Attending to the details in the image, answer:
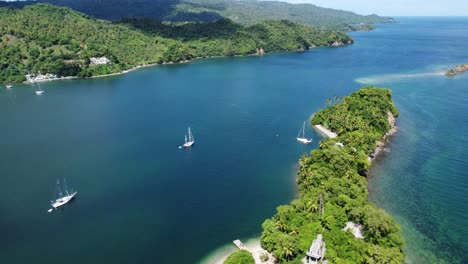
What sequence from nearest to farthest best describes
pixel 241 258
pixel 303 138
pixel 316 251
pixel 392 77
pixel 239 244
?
pixel 241 258 → pixel 316 251 → pixel 239 244 → pixel 303 138 → pixel 392 77

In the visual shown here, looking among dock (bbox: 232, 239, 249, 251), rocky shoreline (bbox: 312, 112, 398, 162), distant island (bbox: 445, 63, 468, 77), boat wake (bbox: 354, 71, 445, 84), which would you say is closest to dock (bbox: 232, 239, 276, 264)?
dock (bbox: 232, 239, 249, 251)

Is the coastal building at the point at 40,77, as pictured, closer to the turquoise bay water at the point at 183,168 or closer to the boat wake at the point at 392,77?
the turquoise bay water at the point at 183,168

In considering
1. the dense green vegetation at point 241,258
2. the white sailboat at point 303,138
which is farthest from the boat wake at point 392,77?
the dense green vegetation at point 241,258

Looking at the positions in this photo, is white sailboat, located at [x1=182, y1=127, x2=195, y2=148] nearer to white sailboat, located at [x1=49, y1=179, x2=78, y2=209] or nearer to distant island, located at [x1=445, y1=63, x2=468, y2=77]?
white sailboat, located at [x1=49, y1=179, x2=78, y2=209]

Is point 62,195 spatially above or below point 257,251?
above

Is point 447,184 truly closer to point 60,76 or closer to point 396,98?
point 396,98

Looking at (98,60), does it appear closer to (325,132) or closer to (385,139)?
(325,132)

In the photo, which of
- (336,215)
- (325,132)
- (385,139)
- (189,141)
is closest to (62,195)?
(189,141)
